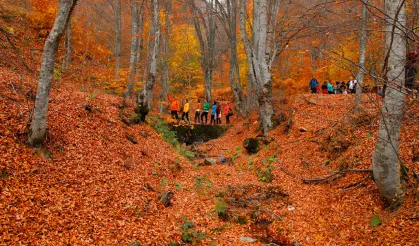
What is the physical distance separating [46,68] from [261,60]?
27.0 feet

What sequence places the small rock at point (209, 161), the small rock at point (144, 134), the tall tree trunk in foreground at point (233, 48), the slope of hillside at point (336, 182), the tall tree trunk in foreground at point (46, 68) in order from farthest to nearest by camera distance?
1. the tall tree trunk in foreground at point (233, 48)
2. the small rock at point (209, 161)
3. the small rock at point (144, 134)
4. the tall tree trunk in foreground at point (46, 68)
5. the slope of hillside at point (336, 182)

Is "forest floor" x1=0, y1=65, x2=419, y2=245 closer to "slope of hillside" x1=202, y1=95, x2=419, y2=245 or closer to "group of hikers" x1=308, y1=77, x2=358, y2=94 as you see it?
"slope of hillside" x1=202, y1=95, x2=419, y2=245

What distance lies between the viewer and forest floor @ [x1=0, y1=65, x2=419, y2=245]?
16.4 ft

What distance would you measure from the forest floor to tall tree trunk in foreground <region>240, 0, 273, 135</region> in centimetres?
234

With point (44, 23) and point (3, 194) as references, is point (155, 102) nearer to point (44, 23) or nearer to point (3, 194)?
point (44, 23)

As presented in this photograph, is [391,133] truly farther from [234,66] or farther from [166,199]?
[234,66]

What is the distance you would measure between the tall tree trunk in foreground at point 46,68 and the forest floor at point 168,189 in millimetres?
341

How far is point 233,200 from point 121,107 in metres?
6.96

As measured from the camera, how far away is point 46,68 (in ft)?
19.9

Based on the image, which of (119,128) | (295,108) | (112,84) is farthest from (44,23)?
(295,108)

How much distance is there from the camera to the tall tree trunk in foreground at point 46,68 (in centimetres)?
597

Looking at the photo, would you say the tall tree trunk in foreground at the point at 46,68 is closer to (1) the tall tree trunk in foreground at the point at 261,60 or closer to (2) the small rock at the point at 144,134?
(2) the small rock at the point at 144,134

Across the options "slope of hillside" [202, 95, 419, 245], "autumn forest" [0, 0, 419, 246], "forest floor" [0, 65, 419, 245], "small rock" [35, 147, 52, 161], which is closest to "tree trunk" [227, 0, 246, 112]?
"autumn forest" [0, 0, 419, 246]

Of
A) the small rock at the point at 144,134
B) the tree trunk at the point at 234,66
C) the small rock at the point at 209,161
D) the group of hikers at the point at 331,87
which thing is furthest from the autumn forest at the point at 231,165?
the tree trunk at the point at 234,66
